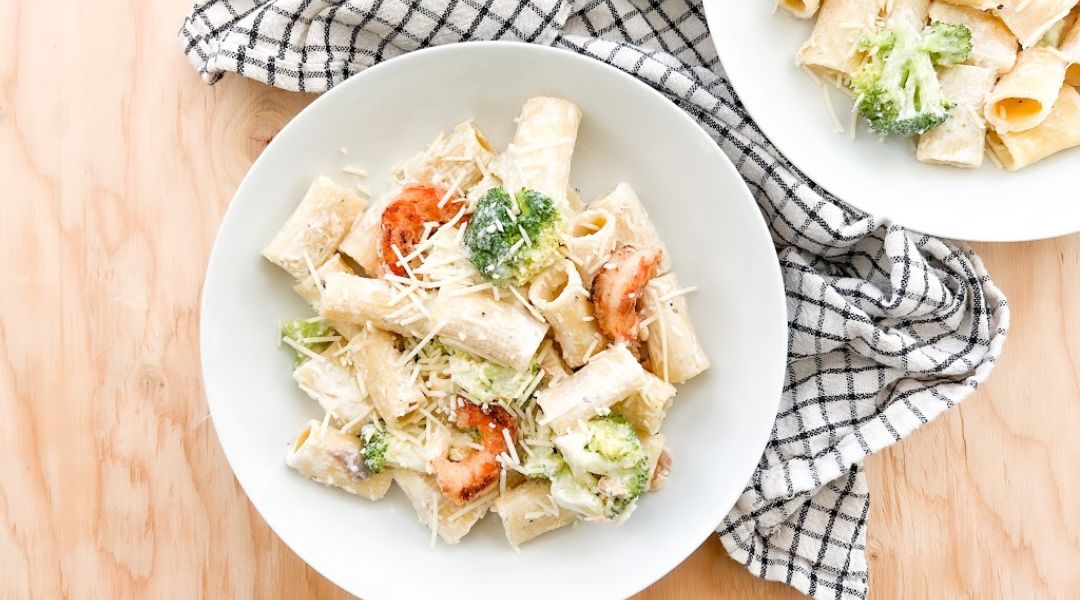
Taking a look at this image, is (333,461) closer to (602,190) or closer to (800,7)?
(602,190)

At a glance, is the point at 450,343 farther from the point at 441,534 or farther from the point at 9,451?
the point at 9,451

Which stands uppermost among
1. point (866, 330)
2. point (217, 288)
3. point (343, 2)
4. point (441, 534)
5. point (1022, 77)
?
point (1022, 77)

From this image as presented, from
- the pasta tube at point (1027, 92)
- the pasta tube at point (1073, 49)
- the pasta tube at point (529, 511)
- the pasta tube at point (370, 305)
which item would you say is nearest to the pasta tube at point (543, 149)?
the pasta tube at point (370, 305)

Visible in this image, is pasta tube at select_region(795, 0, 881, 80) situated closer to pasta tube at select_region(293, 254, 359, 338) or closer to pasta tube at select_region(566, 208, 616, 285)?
pasta tube at select_region(566, 208, 616, 285)

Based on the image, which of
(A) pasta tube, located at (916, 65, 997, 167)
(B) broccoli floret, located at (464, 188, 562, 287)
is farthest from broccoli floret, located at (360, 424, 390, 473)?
(A) pasta tube, located at (916, 65, 997, 167)

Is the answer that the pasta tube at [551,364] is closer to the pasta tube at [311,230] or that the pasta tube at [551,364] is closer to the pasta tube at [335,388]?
the pasta tube at [335,388]

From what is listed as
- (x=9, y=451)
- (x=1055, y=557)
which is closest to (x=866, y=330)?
(x=1055, y=557)

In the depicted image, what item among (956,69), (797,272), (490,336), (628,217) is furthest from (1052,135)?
(490,336)
